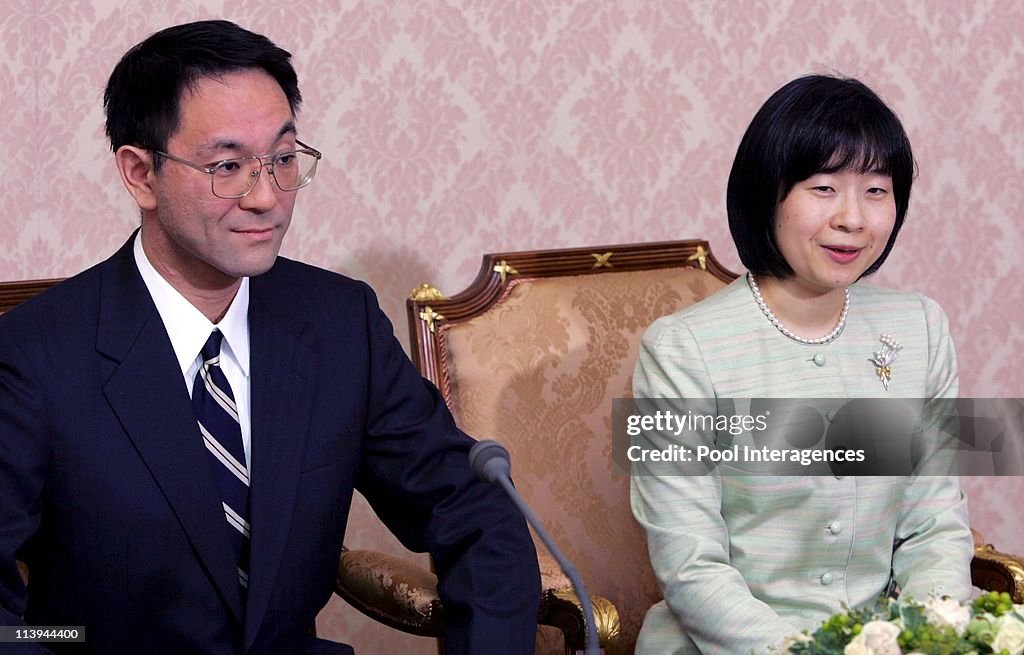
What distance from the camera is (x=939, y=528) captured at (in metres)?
2.07

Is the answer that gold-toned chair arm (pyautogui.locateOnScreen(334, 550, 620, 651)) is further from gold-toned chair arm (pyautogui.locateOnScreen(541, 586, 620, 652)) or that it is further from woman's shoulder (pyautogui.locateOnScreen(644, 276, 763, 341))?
woman's shoulder (pyautogui.locateOnScreen(644, 276, 763, 341))

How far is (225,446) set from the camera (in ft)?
6.03

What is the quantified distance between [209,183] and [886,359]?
1068 mm

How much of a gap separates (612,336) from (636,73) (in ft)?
2.48

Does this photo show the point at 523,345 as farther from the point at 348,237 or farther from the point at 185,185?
the point at 185,185

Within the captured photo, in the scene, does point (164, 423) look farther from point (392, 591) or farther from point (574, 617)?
point (574, 617)

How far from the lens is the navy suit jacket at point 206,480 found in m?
1.73

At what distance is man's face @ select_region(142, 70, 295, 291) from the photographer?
1.76 m

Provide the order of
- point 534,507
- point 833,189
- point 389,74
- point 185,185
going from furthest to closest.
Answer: point 389,74
point 534,507
point 833,189
point 185,185

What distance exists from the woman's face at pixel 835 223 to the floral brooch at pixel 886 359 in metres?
0.14

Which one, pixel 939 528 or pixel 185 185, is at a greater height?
pixel 185 185

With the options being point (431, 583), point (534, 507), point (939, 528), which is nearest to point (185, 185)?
point (431, 583)

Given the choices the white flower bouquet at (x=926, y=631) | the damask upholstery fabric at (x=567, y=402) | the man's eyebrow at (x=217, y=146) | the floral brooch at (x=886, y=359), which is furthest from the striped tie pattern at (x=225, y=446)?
the floral brooch at (x=886, y=359)

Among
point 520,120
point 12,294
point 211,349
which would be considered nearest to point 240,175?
point 211,349
